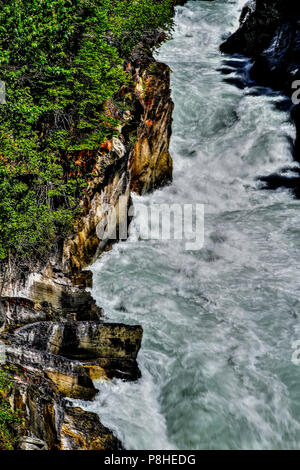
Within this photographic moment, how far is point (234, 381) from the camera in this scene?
615cm

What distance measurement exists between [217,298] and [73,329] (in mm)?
3574

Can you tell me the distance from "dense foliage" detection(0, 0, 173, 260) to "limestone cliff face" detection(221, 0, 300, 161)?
911 cm

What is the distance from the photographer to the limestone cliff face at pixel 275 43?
16203 millimetres

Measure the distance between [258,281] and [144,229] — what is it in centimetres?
368

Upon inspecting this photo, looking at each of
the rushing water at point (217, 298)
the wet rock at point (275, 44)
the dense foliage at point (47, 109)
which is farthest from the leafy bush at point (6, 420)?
the wet rock at point (275, 44)

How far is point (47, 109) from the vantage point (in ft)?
23.2

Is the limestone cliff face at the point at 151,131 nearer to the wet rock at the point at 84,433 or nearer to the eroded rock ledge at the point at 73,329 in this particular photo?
the eroded rock ledge at the point at 73,329

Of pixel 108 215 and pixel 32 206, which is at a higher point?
pixel 32 206

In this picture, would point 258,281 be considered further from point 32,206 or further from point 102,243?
point 32,206

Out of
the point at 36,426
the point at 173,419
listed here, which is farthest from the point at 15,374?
the point at 173,419

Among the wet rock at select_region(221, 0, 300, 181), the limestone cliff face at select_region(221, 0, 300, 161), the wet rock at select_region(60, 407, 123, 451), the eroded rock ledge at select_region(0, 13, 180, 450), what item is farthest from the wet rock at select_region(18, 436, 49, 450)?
the limestone cliff face at select_region(221, 0, 300, 161)

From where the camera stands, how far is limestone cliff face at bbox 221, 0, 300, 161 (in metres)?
16.2

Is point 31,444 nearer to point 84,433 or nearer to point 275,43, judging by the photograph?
point 84,433

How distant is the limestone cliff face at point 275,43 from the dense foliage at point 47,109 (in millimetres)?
9111
